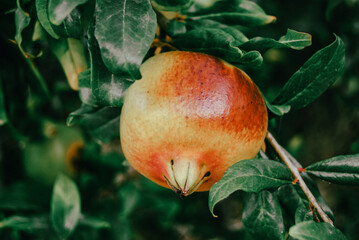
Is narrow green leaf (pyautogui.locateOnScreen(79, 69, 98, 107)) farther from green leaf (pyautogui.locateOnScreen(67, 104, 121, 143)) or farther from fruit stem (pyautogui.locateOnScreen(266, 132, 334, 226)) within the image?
fruit stem (pyautogui.locateOnScreen(266, 132, 334, 226))

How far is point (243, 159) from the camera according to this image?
541 millimetres

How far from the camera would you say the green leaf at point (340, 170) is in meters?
0.54

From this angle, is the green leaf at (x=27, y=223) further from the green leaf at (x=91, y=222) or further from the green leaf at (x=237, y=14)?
the green leaf at (x=237, y=14)

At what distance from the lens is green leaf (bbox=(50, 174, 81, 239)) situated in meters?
0.88

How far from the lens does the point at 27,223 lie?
100 cm

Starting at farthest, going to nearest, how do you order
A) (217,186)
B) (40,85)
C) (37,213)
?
(37,213)
(40,85)
(217,186)

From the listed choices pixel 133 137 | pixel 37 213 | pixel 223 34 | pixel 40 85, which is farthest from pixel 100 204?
pixel 223 34

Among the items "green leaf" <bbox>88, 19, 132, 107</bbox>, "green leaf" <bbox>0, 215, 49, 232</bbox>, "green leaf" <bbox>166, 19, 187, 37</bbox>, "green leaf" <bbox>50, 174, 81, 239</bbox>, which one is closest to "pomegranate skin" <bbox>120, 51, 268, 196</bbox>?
"green leaf" <bbox>88, 19, 132, 107</bbox>

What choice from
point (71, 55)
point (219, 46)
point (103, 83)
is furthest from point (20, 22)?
point (219, 46)

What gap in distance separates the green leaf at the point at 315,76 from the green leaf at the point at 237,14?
120mm

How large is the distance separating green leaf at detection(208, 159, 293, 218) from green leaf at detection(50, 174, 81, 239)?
54 cm

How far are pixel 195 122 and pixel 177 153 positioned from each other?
0.06 metres

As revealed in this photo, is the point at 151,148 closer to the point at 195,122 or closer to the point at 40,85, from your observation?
the point at 195,122

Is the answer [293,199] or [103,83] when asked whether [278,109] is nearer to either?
[293,199]
